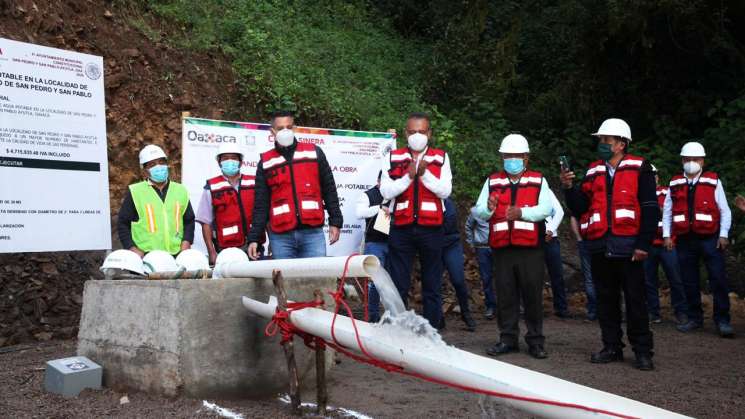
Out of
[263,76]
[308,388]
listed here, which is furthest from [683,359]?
[263,76]

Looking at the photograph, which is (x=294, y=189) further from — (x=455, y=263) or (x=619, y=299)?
(x=619, y=299)

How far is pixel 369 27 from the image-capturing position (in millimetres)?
17141

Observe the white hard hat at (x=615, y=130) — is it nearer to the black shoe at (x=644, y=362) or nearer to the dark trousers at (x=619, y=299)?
the dark trousers at (x=619, y=299)

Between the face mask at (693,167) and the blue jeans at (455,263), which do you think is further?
the face mask at (693,167)

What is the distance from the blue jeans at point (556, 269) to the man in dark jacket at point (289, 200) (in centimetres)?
405

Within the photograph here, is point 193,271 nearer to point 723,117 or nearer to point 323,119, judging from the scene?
point 323,119

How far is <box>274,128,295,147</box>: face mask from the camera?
22.3 feet

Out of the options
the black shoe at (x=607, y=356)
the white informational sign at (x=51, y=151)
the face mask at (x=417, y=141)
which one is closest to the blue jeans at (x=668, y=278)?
the black shoe at (x=607, y=356)

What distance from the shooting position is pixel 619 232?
21.2 feet

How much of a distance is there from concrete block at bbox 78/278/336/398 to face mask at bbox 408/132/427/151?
6.99 feet

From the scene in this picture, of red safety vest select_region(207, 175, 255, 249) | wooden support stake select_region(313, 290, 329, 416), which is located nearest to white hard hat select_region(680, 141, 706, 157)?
red safety vest select_region(207, 175, 255, 249)

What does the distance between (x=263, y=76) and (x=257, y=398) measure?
279 inches

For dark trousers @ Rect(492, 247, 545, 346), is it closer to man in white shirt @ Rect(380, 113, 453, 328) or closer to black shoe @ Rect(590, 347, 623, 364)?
black shoe @ Rect(590, 347, 623, 364)

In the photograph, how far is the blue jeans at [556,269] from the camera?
392 inches
